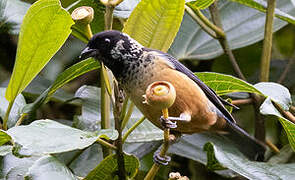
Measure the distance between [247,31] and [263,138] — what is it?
54 centimetres

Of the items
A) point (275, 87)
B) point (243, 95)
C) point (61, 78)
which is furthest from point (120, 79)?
point (243, 95)

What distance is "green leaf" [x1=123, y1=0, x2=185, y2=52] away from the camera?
1.55 meters

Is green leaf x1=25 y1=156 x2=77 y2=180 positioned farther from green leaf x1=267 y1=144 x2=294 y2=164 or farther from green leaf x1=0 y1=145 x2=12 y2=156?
green leaf x1=267 y1=144 x2=294 y2=164

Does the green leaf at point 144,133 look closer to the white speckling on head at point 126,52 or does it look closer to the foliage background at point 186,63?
the foliage background at point 186,63

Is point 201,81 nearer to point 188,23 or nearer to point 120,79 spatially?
point 120,79

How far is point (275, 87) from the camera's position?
1.67 m

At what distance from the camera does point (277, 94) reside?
5.33 feet

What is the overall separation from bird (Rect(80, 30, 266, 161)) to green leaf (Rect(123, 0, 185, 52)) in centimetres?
5

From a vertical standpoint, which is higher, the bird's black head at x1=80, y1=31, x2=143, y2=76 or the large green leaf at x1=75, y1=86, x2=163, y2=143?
the bird's black head at x1=80, y1=31, x2=143, y2=76

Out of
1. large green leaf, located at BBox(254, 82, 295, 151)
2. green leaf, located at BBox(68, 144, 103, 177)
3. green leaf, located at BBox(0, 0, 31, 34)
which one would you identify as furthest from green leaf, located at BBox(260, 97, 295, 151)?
green leaf, located at BBox(0, 0, 31, 34)

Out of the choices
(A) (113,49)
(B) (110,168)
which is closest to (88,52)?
(A) (113,49)

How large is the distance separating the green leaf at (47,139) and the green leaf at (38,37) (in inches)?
8.5

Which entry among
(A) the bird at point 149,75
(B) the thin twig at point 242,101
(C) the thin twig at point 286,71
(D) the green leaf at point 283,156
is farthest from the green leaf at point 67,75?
(C) the thin twig at point 286,71

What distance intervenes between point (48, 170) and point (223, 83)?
64cm
